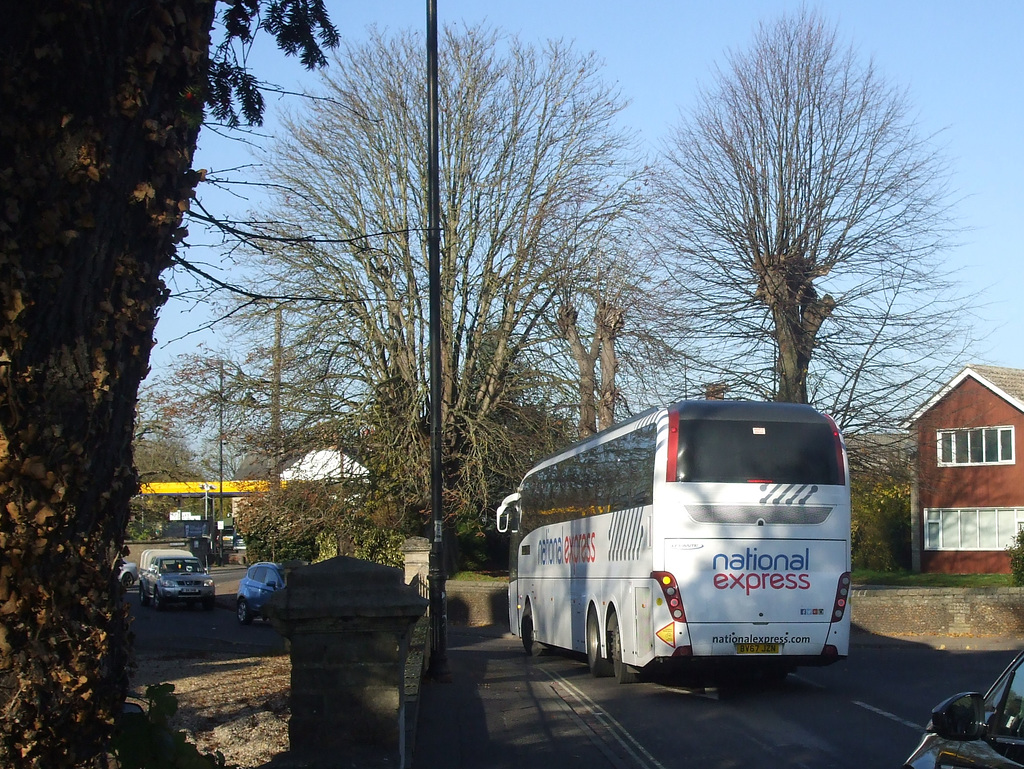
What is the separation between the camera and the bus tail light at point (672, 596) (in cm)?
1267

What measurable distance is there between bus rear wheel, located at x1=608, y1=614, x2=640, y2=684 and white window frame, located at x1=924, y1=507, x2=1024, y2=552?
105ft

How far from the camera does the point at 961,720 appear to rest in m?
4.50

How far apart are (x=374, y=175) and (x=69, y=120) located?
26.2 metres

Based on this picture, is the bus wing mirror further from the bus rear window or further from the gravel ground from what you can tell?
the bus rear window

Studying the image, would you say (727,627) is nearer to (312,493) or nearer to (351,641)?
(351,641)

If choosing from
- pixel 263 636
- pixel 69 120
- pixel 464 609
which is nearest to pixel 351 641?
pixel 69 120

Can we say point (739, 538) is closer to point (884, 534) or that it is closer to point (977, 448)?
point (977, 448)

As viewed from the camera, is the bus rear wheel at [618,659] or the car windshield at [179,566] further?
the car windshield at [179,566]

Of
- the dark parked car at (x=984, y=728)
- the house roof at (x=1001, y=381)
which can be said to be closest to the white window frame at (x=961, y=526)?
the house roof at (x=1001, y=381)

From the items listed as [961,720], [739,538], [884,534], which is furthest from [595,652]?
[884,534]

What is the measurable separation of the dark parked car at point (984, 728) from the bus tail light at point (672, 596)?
310 inches

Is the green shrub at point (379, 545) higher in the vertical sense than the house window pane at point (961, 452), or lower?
lower

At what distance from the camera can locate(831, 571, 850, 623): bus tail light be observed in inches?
512

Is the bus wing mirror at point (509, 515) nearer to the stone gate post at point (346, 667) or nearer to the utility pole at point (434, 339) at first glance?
the utility pole at point (434, 339)
